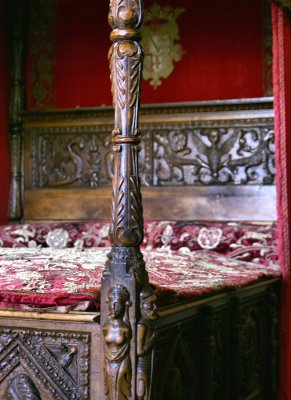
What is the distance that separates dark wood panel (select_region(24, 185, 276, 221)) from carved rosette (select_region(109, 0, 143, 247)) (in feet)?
8.01

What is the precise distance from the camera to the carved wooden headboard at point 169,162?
184 inches

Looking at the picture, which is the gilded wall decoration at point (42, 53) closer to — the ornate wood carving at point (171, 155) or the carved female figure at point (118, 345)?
the ornate wood carving at point (171, 155)

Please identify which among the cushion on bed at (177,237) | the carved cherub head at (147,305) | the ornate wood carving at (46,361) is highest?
the cushion on bed at (177,237)

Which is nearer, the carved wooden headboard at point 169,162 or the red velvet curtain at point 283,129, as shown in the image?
the red velvet curtain at point 283,129

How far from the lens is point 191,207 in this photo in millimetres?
4766

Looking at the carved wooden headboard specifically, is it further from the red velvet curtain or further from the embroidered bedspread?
the red velvet curtain

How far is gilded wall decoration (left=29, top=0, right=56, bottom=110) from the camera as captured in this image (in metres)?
5.13

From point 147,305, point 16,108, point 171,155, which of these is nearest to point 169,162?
point 171,155

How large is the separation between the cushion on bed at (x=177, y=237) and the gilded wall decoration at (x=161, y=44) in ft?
3.21

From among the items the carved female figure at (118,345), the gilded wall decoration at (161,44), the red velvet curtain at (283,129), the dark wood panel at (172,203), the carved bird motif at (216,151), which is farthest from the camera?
the gilded wall decoration at (161,44)

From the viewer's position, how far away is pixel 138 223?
7.37 feet

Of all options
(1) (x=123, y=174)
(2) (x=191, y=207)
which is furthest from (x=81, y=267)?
(2) (x=191, y=207)

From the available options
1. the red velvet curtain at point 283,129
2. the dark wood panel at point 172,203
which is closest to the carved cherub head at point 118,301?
the red velvet curtain at point 283,129

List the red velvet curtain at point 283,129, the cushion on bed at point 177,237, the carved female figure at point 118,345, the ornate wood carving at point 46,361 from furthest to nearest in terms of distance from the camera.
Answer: the cushion on bed at point 177,237 < the red velvet curtain at point 283,129 < the ornate wood carving at point 46,361 < the carved female figure at point 118,345
